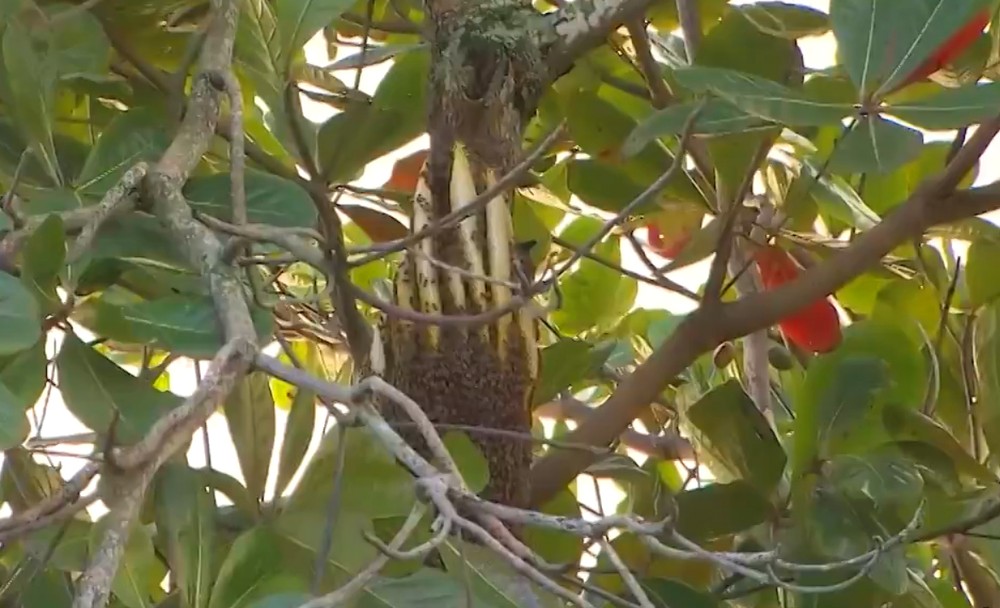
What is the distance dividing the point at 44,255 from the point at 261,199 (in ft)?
0.41

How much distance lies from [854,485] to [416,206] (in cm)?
24

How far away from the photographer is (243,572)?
1.30 feet

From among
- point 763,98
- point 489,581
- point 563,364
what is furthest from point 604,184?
point 489,581

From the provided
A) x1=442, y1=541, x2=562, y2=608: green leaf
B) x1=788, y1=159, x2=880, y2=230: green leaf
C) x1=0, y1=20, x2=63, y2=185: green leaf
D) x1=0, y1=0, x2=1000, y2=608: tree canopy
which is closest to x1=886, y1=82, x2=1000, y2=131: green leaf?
x1=0, y1=0, x2=1000, y2=608: tree canopy

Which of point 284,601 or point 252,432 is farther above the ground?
point 252,432

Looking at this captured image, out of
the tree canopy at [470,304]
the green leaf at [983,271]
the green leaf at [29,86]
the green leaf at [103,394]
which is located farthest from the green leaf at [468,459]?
the green leaf at [983,271]

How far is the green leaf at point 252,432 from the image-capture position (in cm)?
53

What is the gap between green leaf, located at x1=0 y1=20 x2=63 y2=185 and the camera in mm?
438

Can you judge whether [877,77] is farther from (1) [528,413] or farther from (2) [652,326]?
(2) [652,326]

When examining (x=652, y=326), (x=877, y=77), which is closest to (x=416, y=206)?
(x=877, y=77)

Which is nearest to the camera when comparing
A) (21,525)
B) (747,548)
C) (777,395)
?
(21,525)

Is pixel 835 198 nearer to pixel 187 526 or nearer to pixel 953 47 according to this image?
pixel 953 47

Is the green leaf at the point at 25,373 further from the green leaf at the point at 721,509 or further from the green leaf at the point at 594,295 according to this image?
the green leaf at the point at 594,295

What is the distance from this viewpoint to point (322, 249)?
428mm
